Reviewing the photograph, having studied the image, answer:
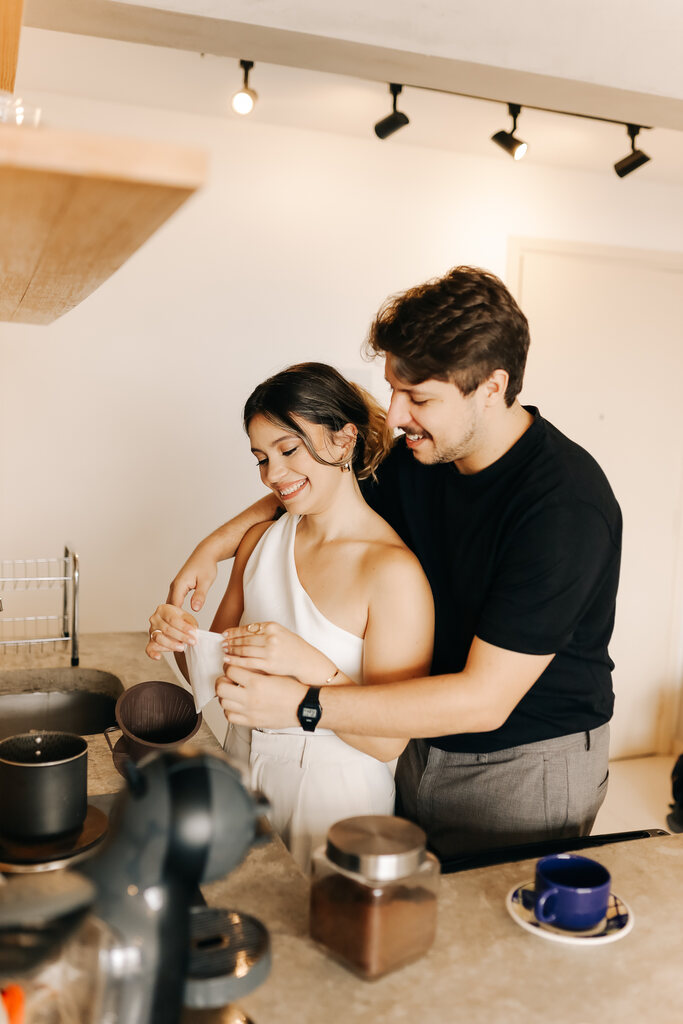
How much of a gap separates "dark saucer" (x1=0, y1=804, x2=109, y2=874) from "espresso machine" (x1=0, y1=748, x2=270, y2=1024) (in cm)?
44

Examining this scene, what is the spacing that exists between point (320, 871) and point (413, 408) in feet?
2.82

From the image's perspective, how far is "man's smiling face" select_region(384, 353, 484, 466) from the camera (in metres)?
1.53

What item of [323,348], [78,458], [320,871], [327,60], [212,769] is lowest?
[320,871]

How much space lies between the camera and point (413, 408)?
1.56m

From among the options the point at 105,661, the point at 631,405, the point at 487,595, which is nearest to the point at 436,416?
the point at 487,595

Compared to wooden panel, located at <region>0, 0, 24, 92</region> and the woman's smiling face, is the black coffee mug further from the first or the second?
wooden panel, located at <region>0, 0, 24, 92</region>

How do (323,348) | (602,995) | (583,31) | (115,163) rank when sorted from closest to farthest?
(115,163) < (602,995) < (583,31) < (323,348)

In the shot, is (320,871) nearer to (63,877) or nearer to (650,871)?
(63,877)

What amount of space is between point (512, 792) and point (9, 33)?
159 cm

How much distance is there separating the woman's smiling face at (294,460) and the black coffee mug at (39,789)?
626mm

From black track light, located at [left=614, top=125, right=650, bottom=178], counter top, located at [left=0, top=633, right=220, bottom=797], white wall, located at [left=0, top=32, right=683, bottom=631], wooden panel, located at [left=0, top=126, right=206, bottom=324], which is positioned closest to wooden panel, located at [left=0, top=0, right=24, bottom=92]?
wooden panel, located at [left=0, top=126, right=206, bottom=324]

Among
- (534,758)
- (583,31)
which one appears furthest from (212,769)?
(583,31)

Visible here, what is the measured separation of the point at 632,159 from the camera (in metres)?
3.33

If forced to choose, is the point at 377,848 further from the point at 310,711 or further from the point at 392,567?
the point at 392,567
